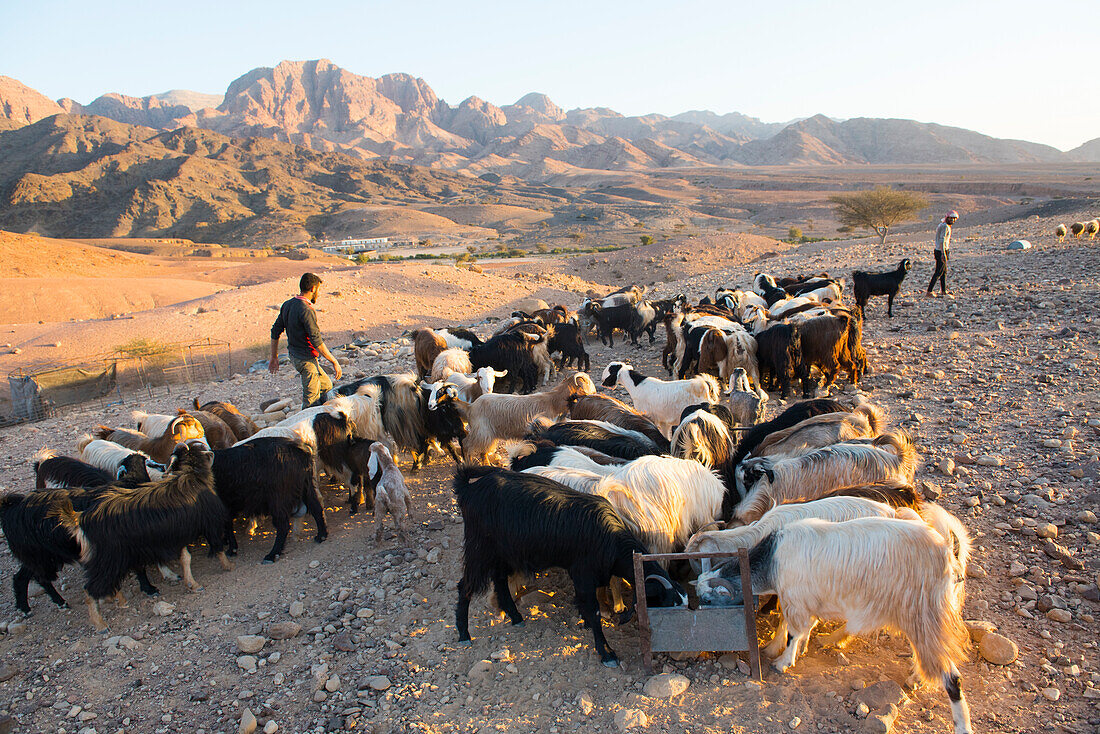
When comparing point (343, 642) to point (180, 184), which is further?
point (180, 184)

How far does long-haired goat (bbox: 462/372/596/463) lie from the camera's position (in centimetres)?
711

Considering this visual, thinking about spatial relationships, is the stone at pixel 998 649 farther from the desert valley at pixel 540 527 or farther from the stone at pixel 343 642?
the stone at pixel 343 642

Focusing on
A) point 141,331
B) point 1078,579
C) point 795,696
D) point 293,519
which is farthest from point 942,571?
point 141,331

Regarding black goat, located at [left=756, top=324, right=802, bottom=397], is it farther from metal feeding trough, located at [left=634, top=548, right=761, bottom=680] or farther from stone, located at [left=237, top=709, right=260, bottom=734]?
stone, located at [left=237, top=709, right=260, bottom=734]

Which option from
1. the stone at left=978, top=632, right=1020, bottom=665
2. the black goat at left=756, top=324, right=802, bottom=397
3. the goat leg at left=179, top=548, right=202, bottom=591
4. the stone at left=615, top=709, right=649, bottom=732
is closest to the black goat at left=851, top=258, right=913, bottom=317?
the black goat at left=756, top=324, right=802, bottom=397

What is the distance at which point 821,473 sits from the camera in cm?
468

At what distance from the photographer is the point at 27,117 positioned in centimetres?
13875

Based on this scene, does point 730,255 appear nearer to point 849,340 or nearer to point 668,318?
point 668,318

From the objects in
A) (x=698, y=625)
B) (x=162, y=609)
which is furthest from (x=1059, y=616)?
(x=162, y=609)

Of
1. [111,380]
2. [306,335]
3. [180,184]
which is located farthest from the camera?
[180,184]

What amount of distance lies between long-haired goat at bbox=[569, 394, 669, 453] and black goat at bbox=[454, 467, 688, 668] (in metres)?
2.35

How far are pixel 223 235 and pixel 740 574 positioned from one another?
65482 millimetres

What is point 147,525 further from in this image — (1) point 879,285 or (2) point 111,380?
(1) point 879,285

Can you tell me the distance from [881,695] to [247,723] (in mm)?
3664
